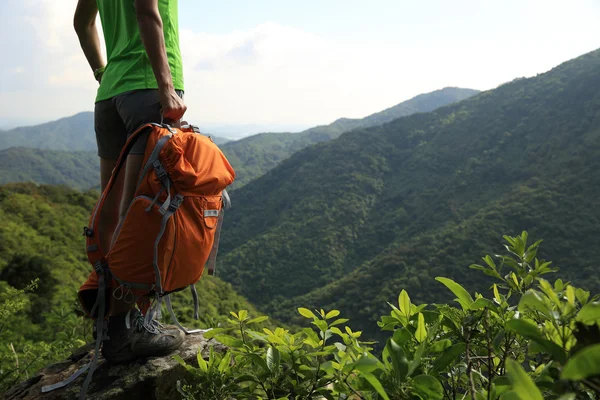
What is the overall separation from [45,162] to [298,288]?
5082 inches

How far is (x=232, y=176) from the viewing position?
186 centimetres

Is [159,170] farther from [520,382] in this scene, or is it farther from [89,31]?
[520,382]

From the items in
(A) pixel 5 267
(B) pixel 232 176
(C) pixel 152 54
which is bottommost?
(A) pixel 5 267

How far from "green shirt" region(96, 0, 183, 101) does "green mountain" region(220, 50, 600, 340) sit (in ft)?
140

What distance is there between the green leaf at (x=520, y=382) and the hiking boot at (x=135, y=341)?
1762 mm

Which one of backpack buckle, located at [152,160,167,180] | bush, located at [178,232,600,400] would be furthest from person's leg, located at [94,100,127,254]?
bush, located at [178,232,600,400]

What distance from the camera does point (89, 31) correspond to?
2.18 m

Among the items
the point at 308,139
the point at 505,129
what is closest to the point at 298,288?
the point at 505,129

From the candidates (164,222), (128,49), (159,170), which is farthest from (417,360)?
(128,49)

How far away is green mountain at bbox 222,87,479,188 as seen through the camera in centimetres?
13988

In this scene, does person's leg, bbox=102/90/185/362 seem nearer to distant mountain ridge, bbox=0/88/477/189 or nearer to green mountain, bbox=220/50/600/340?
green mountain, bbox=220/50/600/340

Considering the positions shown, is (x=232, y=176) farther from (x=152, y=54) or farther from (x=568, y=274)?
(x=568, y=274)

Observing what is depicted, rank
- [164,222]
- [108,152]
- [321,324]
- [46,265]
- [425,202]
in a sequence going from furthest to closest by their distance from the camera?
[425,202]
[46,265]
[108,152]
[164,222]
[321,324]

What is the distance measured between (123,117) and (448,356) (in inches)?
64.7
